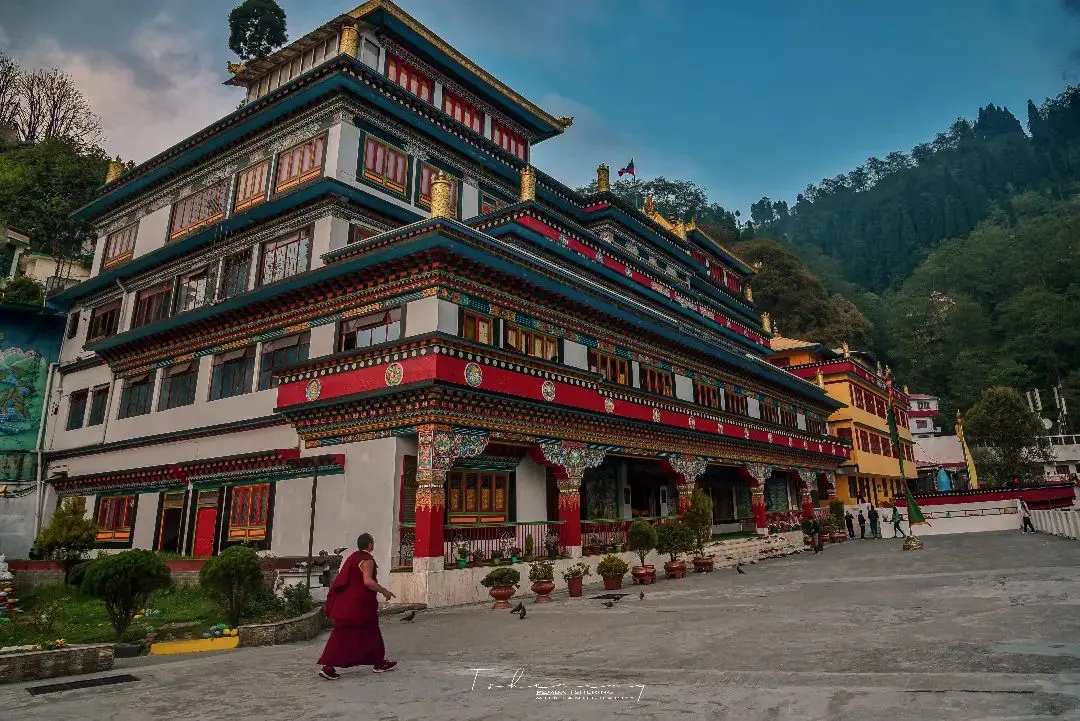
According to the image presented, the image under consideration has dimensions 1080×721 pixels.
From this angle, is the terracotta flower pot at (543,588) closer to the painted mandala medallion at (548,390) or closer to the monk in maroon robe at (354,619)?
the painted mandala medallion at (548,390)

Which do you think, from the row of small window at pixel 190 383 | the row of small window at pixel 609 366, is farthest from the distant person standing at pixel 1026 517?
the row of small window at pixel 190 383

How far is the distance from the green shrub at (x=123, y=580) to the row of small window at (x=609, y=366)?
8676 mm

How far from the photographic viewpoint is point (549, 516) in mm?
20922

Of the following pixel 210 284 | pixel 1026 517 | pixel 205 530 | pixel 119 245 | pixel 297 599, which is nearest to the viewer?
pixel 297 599

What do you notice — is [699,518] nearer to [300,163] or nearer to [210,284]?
[300,163]

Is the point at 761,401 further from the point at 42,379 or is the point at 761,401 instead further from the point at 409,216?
the point at 42,379

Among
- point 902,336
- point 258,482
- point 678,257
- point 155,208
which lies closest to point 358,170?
point 258,482

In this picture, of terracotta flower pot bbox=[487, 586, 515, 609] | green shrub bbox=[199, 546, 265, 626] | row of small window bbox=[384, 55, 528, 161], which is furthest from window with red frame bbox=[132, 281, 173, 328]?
terracotta flower pot bbox=[487, 586, 515, 609]

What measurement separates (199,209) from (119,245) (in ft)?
21.1

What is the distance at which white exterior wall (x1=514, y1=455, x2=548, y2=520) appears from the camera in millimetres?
19375

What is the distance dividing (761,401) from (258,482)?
24517 millimetres

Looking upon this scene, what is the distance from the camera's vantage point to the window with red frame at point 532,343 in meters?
19.0

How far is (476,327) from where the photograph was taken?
1794 centimetres

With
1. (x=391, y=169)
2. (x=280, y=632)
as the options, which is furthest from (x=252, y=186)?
(x=280, y=632)
